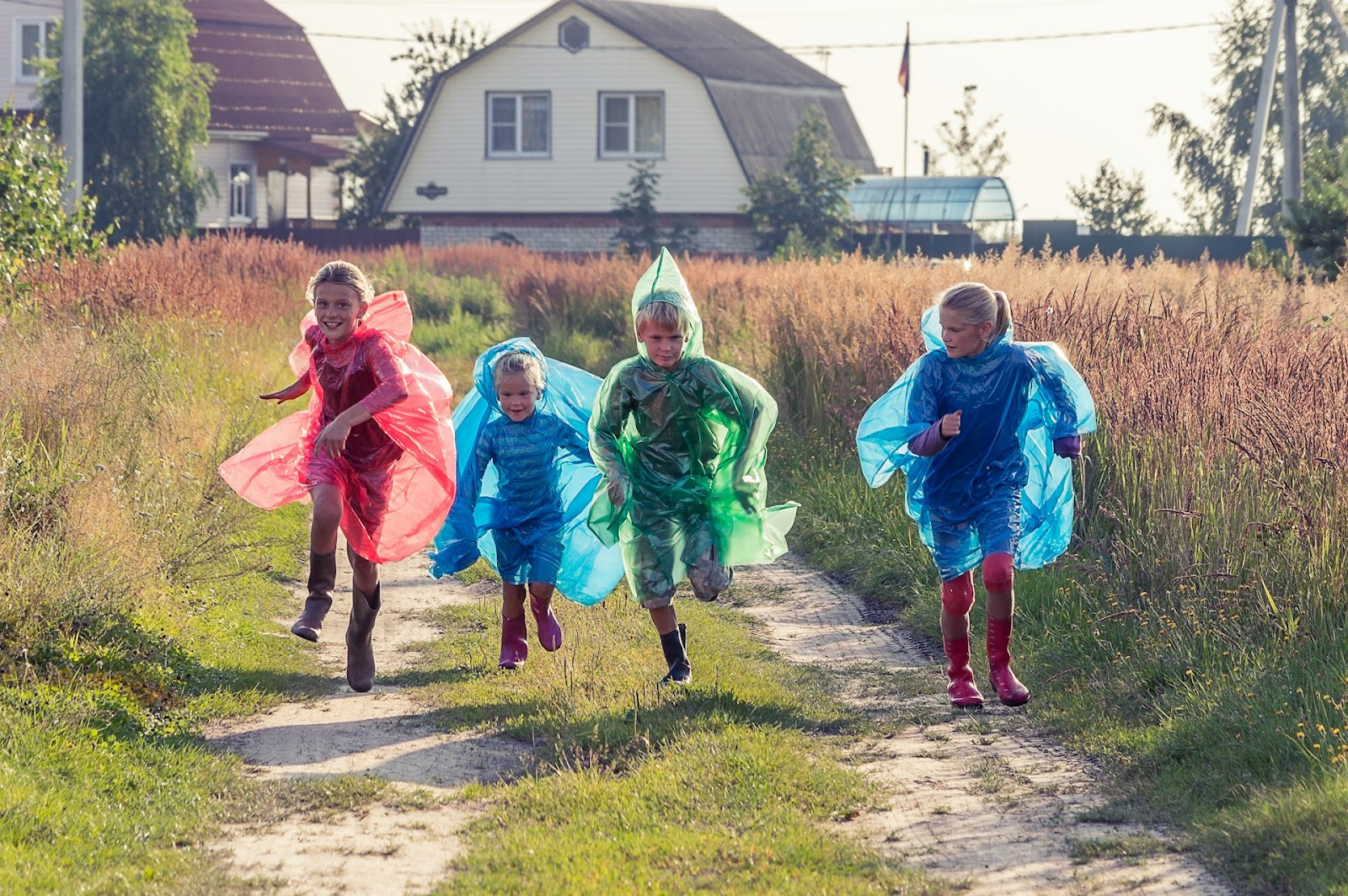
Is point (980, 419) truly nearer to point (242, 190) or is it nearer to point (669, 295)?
point (669, 295)

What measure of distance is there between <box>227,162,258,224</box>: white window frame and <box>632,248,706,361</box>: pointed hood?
139ft

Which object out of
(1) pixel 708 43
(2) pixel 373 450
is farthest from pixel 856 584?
(1) pixel 708 43

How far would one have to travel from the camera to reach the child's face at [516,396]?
7.57 metres

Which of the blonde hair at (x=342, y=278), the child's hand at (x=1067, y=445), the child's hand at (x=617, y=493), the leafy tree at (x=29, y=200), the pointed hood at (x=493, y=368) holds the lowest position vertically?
the child's hand at (x=617, y=493)

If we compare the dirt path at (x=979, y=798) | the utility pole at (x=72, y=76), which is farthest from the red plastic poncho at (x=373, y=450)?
the utility pole at (x=72, y=76)

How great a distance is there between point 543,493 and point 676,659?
113 centimetres

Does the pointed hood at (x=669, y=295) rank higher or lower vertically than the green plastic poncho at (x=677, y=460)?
higher

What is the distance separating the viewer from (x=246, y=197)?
48.8 meters

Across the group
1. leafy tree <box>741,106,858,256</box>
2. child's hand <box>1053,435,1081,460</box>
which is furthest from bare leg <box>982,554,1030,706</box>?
leafy tree <box>741,106,858,256</box>

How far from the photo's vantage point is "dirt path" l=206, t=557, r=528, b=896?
16.3ft

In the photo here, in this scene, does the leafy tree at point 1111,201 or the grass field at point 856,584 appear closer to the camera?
the grass field at point 856,584

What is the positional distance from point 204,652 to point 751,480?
100 inches

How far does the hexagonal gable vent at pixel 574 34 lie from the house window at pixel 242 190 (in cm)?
1147

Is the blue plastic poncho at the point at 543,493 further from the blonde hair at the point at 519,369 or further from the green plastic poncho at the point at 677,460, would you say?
the green plastic poncho at the point at 677,460
